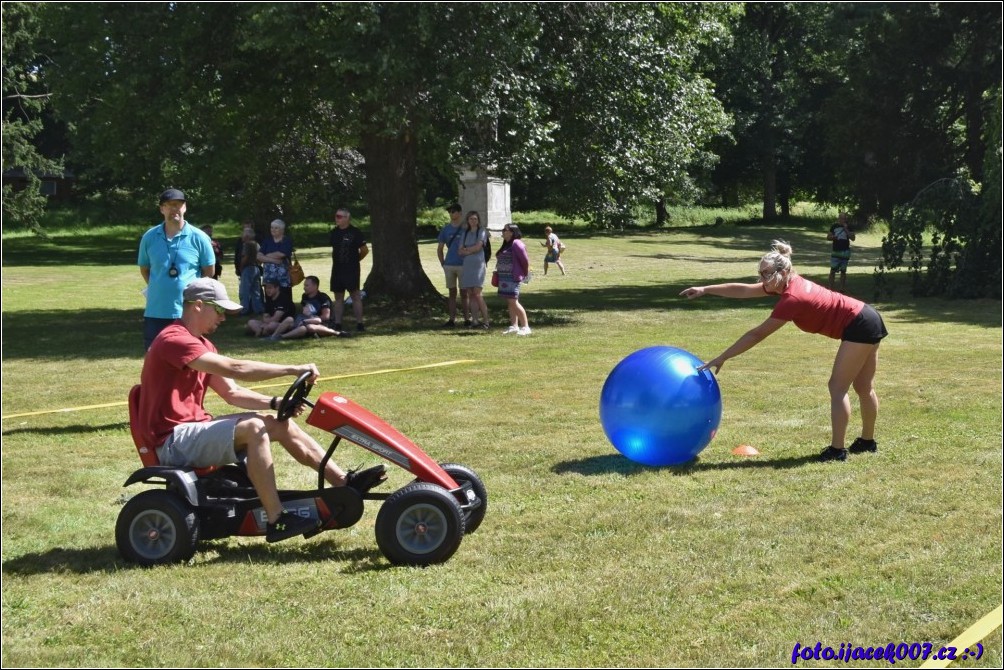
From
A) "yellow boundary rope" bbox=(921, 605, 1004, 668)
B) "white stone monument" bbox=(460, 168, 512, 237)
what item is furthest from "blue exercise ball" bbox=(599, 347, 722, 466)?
"white stone monument" bbox=(460, 168, 512, 237)

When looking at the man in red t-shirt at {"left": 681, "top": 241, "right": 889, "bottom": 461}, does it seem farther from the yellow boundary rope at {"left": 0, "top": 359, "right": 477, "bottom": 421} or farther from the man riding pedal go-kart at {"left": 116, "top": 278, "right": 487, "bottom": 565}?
the yellow boundary rope at {"left": 0, "top": 359, "right": 477, "bottom": 421}

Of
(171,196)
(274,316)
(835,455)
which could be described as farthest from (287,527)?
(274,316)

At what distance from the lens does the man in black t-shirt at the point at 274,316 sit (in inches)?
702

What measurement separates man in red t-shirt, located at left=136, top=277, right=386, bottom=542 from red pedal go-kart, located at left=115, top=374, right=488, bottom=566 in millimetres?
88

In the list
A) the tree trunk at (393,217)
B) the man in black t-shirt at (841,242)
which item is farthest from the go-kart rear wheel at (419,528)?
the man in black t-shirt at (841,242)

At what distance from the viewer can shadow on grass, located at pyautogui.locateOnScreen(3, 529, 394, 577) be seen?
6.52 m

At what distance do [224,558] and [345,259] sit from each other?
1168 cm

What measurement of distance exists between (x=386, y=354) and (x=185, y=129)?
582 cm

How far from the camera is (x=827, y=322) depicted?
880cm

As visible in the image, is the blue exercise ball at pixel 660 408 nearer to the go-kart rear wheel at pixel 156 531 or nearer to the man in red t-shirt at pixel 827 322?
the man in red t-shirt at pixel 827 322

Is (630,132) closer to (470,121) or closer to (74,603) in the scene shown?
(470,121)

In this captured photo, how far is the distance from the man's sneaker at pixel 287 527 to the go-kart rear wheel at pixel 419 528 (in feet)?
1.38

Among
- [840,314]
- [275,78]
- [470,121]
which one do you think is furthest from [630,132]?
[840,314]

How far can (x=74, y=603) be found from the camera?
19.5 feet
